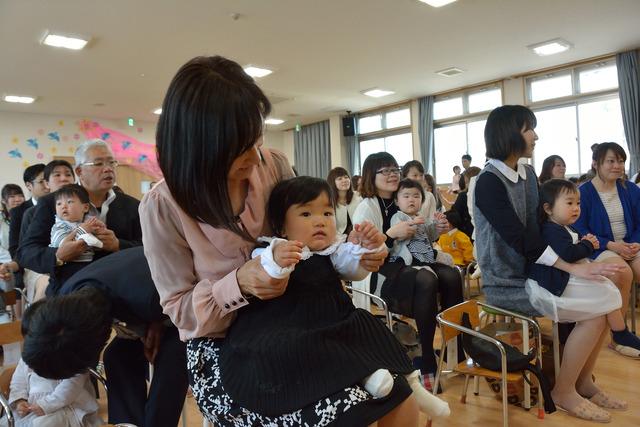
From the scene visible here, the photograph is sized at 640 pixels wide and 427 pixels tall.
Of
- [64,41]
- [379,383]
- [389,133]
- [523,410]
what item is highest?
[64,41]

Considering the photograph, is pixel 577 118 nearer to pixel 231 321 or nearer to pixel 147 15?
pixel 147 15

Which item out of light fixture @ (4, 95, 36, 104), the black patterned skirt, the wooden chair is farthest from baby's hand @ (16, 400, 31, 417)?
light fixture @ (4, 95, 36, 104)

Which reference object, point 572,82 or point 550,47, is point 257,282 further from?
point 572,82

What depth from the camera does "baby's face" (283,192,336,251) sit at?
1.28 m

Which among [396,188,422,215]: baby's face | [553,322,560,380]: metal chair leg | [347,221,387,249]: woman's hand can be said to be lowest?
[553,322,560,380]: metal chair leg

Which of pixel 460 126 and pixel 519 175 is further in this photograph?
pixel 460 126

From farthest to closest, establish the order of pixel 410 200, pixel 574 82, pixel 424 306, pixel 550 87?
pixel 550 87
pixel 574 82
pixel 410 200
pixel 424 306

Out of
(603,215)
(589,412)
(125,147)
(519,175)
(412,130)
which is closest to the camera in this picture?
(589,412)

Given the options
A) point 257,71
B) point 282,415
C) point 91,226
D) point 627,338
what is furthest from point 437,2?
point 282,415

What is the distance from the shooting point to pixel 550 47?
22.4 feet

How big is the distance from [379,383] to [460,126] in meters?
9.51

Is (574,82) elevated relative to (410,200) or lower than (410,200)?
elevated

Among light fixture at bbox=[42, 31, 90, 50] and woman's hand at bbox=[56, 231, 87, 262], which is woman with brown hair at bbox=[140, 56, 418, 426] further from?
light fixture at bbox=[42, 31, 90, 50]

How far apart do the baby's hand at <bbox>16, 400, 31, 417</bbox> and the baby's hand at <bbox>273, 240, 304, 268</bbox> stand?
1.64 m
